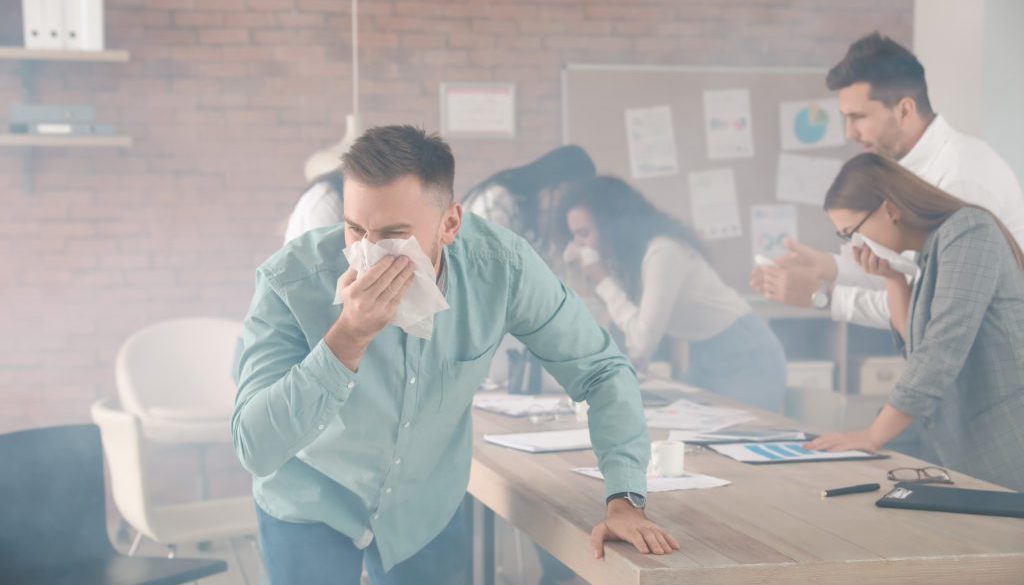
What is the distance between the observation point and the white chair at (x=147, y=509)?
3035 mm

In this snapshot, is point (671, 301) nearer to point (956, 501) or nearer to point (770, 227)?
point (956, 501)

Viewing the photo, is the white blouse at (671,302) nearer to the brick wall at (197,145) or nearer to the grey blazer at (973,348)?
the grey blazer at (973,348)

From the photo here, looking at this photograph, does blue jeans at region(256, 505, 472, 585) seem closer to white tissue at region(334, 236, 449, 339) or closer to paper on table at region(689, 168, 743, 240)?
white tissue at region(334, 236, 449, 339)

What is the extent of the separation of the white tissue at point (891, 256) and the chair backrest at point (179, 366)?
2664 millimetres

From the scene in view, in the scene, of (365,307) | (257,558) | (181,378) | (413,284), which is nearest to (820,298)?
(413,284)

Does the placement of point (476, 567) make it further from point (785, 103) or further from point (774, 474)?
point (785, 103)

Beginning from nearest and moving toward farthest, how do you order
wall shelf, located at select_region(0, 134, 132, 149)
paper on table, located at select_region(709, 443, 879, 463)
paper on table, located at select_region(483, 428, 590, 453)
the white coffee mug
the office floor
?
1. the white coffee mug
2. paper on table, located at select_region(709, 443, 879, 463)
3. paper on table, located at select_region(483, 428, 590, 453)
4. the office floor
5. wall shelf, located at select_region(0, 134, 132, 149)

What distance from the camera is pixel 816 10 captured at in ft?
19.1

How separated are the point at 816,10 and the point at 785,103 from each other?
497mm

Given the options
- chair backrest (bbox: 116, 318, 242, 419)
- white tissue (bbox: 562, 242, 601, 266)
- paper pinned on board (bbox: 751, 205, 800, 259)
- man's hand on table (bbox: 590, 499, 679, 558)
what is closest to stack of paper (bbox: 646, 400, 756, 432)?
white tissue (bbox: 562, 242, 601, 266)

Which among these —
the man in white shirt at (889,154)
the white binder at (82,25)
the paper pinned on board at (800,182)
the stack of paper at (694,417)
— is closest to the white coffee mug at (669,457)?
the stack of paper at (694,417)

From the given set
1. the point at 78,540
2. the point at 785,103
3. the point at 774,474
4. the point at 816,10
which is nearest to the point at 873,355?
the point at 785,103

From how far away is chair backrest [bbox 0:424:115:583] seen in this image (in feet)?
8.11

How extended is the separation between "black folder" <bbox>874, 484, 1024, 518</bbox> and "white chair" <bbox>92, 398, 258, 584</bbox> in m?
1.82
